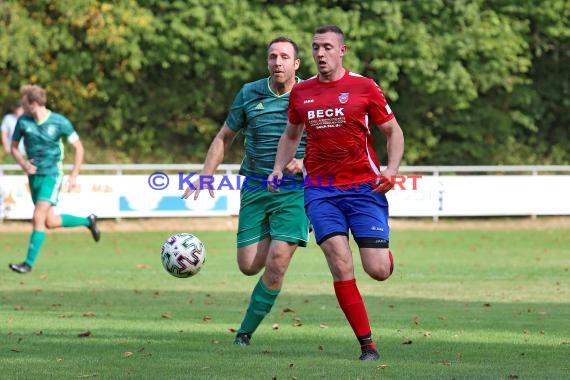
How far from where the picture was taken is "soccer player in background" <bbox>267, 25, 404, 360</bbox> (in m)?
9.16

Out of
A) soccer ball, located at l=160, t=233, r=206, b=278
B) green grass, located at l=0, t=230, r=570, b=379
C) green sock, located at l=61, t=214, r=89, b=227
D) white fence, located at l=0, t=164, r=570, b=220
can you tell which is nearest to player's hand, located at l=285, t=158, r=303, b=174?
soccer ball, located at l=160, t=233, r=206, b=278

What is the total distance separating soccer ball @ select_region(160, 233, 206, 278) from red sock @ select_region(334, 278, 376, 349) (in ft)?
5.62

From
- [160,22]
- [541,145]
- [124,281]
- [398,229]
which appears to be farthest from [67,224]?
[541,145]

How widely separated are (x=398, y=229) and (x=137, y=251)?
313 inches

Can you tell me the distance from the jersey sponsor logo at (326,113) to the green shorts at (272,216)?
3.72 feet

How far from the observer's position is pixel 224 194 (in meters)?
27.6

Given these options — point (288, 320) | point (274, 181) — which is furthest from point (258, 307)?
point (288, 320)

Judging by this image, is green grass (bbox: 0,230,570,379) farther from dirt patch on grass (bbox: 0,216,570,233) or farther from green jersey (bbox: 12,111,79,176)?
dirt patch on grass (bbox: 0,216,570,233)

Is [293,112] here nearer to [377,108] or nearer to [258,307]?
[377,108]

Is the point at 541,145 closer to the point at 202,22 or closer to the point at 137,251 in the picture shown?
the point at 202,22

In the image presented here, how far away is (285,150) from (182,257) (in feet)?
4.45

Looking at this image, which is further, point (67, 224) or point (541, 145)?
point (541, 145)

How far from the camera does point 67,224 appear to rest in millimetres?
18344

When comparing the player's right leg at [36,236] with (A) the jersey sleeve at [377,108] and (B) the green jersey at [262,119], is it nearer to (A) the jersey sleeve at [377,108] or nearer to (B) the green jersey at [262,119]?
(B) the green jersey at [262,119]
